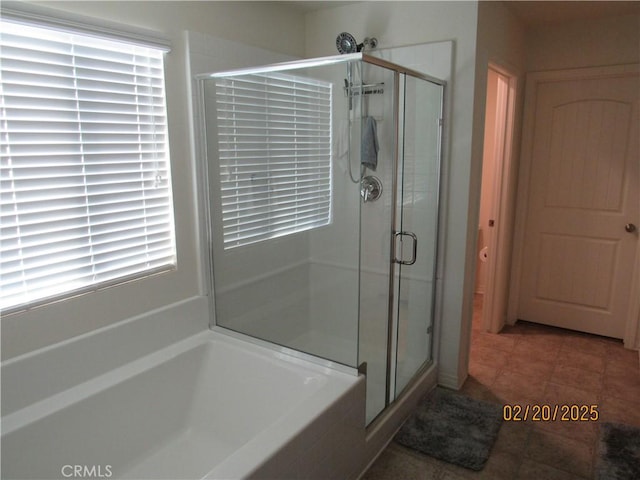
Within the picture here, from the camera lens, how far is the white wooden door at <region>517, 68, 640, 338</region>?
336cm

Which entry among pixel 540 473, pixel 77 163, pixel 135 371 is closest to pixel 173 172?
pixel 77 163

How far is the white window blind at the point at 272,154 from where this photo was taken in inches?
101

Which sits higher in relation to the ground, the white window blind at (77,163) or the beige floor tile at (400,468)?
the white window blind at (77,163)

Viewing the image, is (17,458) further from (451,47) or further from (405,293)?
(451,47)

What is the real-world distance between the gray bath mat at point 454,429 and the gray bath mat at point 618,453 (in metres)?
Answer: 0.50

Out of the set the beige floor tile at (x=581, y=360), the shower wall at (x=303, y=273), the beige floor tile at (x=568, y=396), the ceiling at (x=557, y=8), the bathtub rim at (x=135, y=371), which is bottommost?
the beige floor tile at (x=568, y=396)

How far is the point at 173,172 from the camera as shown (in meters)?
2.31

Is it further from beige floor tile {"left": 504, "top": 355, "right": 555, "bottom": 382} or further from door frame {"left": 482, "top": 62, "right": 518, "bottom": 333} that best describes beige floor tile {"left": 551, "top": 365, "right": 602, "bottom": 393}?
door frame {"left": 482, "top": 62, "right": 518, "bottom": 333}

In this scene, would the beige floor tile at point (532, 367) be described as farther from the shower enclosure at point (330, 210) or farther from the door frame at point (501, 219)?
the shower enclosure at point (330, 210)

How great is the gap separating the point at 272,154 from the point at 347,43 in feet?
2.59

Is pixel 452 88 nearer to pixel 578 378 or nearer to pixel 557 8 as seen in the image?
pixel 557 8

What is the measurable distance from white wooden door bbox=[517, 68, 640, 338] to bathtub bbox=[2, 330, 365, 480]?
2.44 meters

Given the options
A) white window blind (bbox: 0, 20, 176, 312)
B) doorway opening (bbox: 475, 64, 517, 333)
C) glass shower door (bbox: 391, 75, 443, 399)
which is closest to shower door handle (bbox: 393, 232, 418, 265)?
glass shower door (bbox: 391, 75, 443, 399)

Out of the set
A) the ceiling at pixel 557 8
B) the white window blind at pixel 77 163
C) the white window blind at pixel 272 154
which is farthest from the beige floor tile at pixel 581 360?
the white window blind at pixel 77 163
